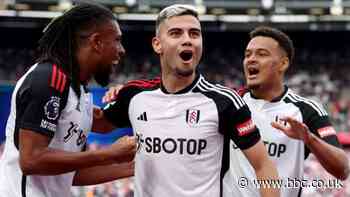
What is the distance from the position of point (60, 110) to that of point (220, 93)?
0.98 metres

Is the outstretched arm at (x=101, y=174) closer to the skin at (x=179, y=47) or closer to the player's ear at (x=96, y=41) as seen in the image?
the skin at (x=179, y=47)

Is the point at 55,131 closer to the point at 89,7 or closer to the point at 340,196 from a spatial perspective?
the point at 89,7

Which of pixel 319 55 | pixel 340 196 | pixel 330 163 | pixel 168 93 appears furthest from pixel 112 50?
pixel 319 55

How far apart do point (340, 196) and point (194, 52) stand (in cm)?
827

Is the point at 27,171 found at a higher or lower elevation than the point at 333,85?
higher

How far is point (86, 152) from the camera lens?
332cm

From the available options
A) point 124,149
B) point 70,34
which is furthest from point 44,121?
point 70,34

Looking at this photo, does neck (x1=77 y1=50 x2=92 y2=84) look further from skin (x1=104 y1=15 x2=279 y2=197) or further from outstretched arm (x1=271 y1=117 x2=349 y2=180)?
outstretched arm (x1=271 y1=117 x2=349 y2=180)

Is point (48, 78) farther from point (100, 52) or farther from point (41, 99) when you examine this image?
point (100, 52)

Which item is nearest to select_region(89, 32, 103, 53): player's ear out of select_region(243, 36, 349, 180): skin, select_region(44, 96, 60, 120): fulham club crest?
select_region(44, 96, 60, 120): fulham club crest

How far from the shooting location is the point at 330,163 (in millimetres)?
4113

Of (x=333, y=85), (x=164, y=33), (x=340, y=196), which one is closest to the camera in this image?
(x=164, y=33)

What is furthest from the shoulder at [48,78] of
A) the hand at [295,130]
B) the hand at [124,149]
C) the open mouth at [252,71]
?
the open mouth at [252,71]

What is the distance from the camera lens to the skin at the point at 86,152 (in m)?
3.24
